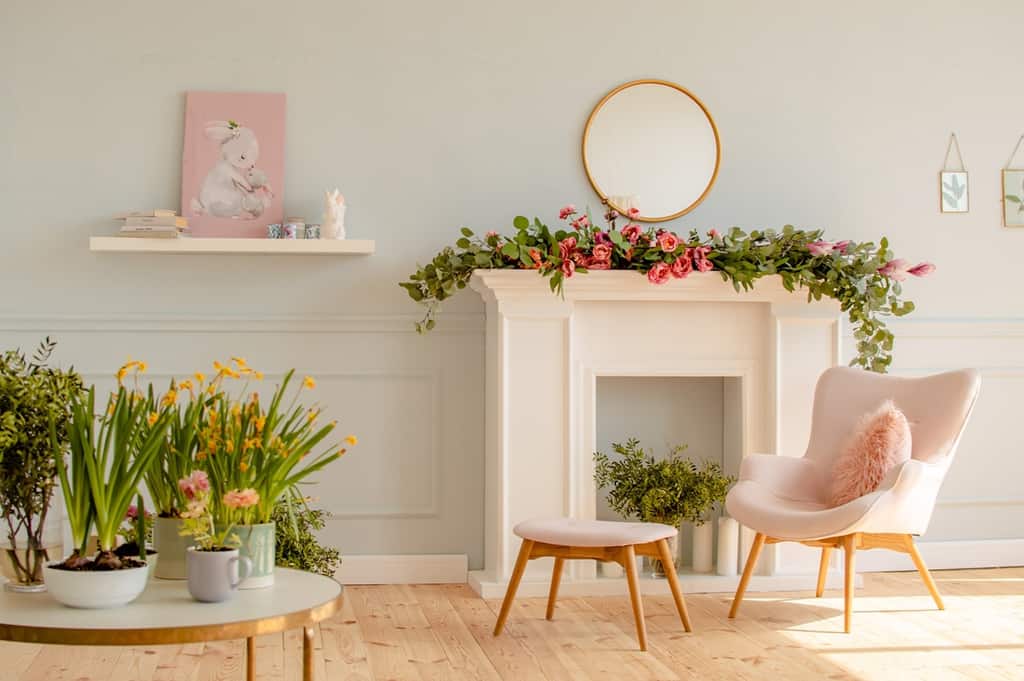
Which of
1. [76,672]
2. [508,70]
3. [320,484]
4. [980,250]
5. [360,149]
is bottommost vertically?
[76,672]

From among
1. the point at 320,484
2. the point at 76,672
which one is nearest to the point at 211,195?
the point at 320,484

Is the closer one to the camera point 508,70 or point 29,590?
point 29,590

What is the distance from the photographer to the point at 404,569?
446 centimetres

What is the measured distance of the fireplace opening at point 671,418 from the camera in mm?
4629

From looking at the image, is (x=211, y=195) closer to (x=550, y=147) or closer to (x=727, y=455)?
(x=550, y=147)

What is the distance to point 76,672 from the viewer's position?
10.4ft

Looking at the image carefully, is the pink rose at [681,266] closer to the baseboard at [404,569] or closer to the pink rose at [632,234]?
the pink rose at [632,234]

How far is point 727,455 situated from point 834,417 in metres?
0.61

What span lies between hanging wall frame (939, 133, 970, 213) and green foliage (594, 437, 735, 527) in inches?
60.8

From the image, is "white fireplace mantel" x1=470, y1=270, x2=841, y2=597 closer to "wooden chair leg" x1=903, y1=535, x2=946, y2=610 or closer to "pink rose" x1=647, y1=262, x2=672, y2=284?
"pink rose" x1=647, y1=262, x2=672, y2=284

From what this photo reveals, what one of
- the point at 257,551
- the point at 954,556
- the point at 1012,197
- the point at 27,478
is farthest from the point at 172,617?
the point at 1012,197

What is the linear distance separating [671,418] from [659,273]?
30.2 inches

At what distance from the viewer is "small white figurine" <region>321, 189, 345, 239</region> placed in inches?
169

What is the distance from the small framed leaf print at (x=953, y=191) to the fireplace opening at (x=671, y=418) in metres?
1.25
